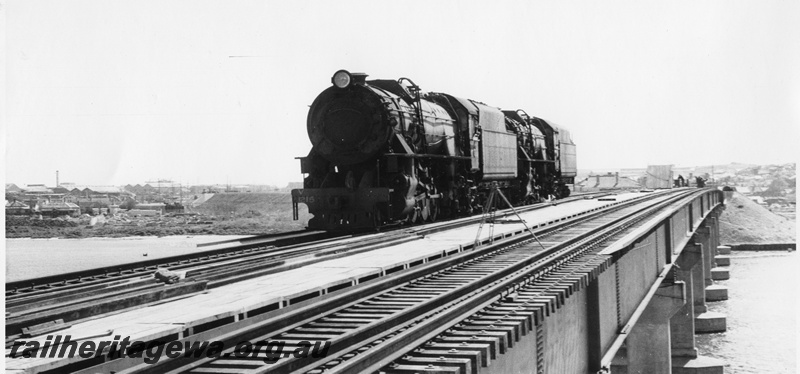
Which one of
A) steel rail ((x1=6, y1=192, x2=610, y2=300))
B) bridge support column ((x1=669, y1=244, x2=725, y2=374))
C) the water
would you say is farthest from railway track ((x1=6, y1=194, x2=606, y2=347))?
bridge support column ((x1=669, y1=244, x2=725, y2=374))

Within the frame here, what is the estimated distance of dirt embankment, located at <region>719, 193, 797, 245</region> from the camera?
6525cm

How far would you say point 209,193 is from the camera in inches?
2992

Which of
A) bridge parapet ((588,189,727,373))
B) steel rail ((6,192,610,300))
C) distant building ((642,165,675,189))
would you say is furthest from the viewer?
distant building ((642,165,675,189))

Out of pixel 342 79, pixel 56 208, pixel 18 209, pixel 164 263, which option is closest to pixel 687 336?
pixel 342 79

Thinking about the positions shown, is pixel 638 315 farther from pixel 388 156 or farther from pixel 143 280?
pixel 143 280

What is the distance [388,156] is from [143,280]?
9.26 meters

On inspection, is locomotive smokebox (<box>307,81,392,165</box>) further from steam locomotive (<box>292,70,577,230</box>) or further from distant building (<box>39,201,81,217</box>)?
distant building (<box>39,201,81,217</box>)

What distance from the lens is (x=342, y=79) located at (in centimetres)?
1897

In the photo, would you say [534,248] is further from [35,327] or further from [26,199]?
[26,199]

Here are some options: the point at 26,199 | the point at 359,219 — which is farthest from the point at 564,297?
the point at 26,199

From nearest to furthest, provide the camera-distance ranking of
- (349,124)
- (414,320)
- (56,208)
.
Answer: (414,320)
(349,124)
(56,208)

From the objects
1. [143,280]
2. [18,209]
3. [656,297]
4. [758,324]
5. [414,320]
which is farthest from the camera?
[18,209]

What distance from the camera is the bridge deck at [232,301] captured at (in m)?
6.98

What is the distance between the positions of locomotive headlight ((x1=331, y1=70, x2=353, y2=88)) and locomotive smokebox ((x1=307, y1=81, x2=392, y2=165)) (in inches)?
4.0
